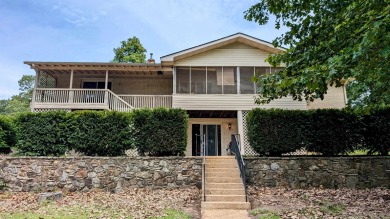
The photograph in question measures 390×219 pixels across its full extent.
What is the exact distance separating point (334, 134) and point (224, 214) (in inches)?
229

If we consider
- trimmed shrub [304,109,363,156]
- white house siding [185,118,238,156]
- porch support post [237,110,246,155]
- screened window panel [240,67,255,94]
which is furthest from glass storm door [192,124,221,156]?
trimmed shrub [304,109,363,156]

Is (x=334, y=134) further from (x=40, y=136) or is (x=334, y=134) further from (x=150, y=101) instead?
(x=40, y=136)

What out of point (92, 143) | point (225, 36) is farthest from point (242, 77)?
point (92, 143)

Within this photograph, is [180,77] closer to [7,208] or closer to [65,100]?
[65,100]

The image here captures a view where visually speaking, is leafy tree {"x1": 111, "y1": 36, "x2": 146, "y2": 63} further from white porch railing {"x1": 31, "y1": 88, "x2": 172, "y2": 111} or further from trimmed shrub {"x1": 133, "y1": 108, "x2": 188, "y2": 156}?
trimmed shrub {"x1": 133, "y1": 108, "x2": 188, "y2": 156}

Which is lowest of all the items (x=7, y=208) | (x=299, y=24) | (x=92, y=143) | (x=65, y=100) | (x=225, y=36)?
(x=7, y=208)

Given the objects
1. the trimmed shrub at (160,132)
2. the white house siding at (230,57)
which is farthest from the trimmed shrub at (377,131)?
the trimmed shrub at (160,132)

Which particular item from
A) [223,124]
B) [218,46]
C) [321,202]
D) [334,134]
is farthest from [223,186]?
[218,46]

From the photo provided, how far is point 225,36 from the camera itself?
50.2ft

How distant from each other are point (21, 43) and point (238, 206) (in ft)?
77.0

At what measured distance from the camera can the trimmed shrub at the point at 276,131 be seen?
32.2 feet

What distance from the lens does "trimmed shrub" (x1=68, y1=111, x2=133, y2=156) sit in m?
9.85

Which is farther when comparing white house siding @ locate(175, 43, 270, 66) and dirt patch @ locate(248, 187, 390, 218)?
white house siding @ locate(175, 43, 270, 66)

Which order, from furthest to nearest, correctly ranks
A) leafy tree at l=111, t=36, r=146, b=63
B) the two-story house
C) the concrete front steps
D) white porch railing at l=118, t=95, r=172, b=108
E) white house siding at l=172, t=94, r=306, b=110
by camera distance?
leafy tree at l=111, t=36, r=146, b=63, white porch railing at l=118, t=95, r=172, b=108, the two-story house, white house siding at l=172, t=94, r=306, b=110, the concrete front steps
